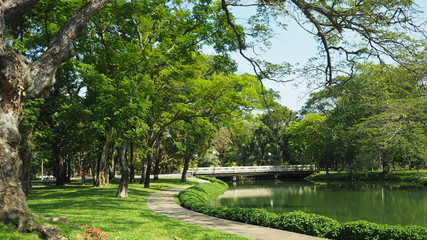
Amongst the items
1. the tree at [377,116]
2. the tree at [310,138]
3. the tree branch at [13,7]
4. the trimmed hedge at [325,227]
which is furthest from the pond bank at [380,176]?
the tree branch at [13,7]

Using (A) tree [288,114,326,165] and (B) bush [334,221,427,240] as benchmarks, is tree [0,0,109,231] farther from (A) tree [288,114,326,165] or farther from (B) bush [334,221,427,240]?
(A) tree [288,114,326,165]

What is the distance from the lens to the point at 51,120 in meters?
24.6

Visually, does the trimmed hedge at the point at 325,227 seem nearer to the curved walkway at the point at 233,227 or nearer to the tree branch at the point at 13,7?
the curved walkway at the point at 233,227

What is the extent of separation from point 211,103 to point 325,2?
14.5 meters

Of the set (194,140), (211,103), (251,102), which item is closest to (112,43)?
(211,103)

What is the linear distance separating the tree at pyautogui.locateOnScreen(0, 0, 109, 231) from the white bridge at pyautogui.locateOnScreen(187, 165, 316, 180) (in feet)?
152

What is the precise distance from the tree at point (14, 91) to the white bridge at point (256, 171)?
46270 millimetres

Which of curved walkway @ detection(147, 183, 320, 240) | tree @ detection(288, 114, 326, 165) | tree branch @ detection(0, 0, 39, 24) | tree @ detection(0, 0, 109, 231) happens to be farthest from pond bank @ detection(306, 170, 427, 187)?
tree branch @ detection(0, 0, 39, 24)

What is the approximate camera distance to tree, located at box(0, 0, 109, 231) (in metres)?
6.71

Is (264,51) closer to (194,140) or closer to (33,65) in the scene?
(33,65)

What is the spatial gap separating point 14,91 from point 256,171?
50.4 meters

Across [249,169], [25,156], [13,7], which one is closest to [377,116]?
[25,156]

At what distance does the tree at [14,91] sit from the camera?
6707mm

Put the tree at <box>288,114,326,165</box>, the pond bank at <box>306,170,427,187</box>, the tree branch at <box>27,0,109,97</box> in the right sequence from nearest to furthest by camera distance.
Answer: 1. the tree branch at <box>27,0,109,97</box>
2. the pond bank at <box>306,170,427,187</box>
3. the tree at <box>288,114,326,165</box>
